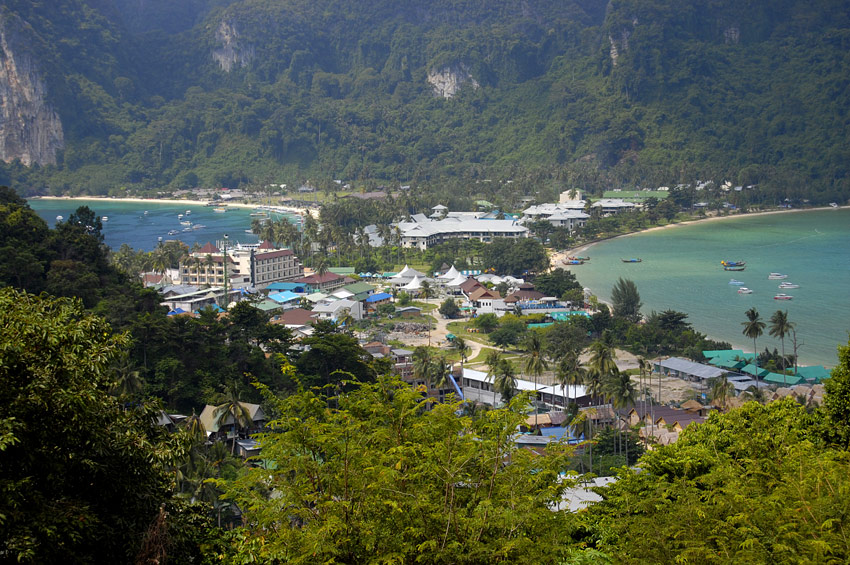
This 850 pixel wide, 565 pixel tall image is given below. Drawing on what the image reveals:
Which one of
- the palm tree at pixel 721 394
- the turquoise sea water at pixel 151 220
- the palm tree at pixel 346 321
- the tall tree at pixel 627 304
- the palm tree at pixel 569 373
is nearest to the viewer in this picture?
the palm tree at pixel 721 394

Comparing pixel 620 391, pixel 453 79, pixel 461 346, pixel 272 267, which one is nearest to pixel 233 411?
pixel 620 391

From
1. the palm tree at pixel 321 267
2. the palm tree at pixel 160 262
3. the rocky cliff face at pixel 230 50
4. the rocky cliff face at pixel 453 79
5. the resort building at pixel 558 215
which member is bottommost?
the palm tree at pixel 321 267

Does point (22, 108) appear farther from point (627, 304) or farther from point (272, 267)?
point (627, 304)

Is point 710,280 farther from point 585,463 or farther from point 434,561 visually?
point 434,561

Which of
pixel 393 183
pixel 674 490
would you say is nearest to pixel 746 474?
pixel 674 490

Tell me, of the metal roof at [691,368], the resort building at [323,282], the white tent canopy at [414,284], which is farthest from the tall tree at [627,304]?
the resort building at [323,282]

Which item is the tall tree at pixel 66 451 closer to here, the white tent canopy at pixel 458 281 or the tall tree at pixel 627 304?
the tall tree at pixel 627 304

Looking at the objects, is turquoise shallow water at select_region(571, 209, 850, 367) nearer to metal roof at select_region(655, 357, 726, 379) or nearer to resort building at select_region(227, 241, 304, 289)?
metal roof at select_region(655, 357, 726, 379)

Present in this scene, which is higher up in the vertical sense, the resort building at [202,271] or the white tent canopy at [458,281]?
the resort building at [202,271]
